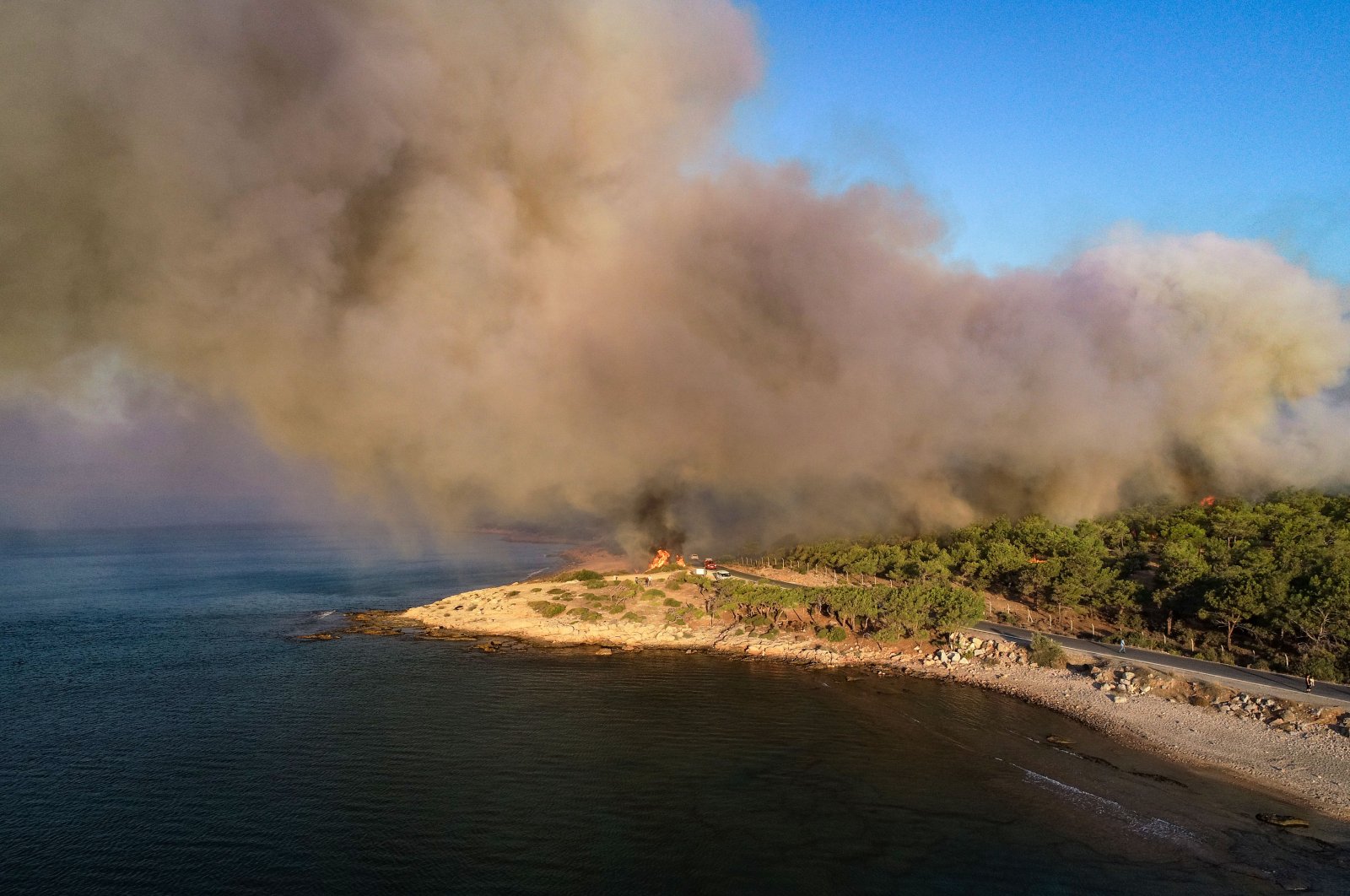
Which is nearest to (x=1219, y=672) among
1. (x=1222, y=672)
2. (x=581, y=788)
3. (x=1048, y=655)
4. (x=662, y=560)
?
(x=1222, y=672)

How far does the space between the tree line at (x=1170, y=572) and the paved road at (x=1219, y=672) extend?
1.45 meters

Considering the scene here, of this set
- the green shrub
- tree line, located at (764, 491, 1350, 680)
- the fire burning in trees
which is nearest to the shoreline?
the green shrub

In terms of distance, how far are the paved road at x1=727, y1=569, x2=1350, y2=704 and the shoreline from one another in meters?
1.08

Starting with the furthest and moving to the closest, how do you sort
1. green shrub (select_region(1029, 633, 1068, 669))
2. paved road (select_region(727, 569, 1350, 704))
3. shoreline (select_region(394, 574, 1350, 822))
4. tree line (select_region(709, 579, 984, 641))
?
tree line (select_region(709, 579, 984, 641)) → green shrub (select_region(1029, 633, 1068, 669)) → paved road (select_region(727, 569, 1350, 704)) → shoreline (select_region(394, 574, 1350, 822))

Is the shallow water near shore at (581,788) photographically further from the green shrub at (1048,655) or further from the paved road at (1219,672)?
the paved road at (1219,672)

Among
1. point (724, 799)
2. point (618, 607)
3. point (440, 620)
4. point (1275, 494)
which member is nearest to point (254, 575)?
point (440, 620)

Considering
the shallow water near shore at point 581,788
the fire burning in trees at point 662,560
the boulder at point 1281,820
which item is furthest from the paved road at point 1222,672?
the fire burning in trees at point 662,560

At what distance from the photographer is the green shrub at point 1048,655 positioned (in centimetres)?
3019

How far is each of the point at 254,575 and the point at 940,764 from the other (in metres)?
83.9

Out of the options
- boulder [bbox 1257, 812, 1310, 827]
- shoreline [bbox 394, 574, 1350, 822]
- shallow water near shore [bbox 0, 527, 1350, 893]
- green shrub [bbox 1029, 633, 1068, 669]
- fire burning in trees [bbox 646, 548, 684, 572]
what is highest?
fire burning in trees [bbox 646, 548, 684, 572]

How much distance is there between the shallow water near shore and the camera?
1498cm

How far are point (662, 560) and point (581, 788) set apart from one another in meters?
37.6

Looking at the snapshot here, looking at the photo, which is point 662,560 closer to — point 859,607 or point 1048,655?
point 859,607

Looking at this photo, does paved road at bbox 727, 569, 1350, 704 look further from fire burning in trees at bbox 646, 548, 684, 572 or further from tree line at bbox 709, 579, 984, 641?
fire burning in trees at bbox 646, 548, 684, 572
